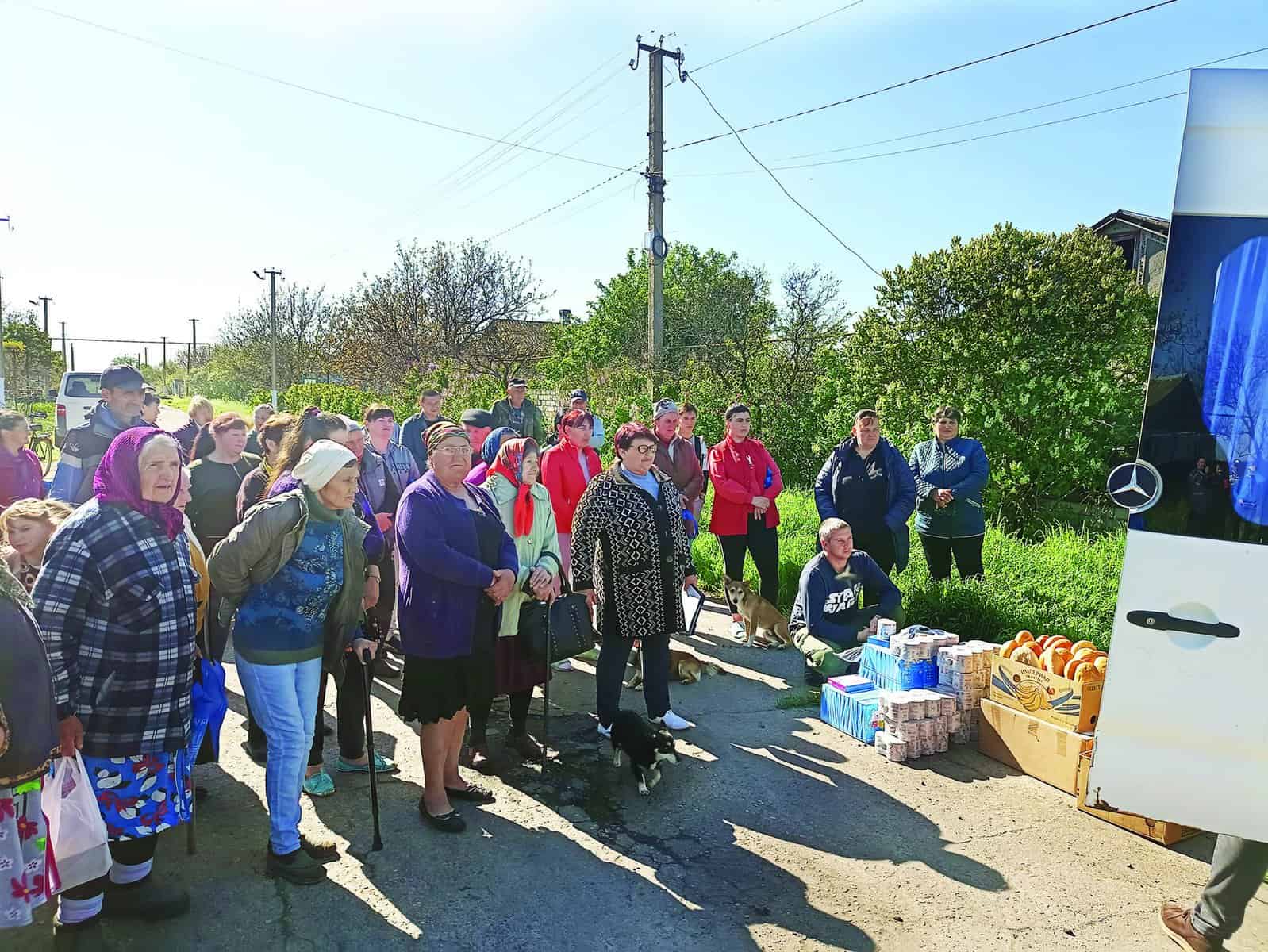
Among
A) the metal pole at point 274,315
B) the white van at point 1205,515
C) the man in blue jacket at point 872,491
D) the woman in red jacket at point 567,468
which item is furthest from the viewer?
the metal pole at point 274,315

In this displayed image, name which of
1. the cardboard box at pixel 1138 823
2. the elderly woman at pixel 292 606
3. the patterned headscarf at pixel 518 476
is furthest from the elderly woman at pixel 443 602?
the cardboard box at pixel 1138 823

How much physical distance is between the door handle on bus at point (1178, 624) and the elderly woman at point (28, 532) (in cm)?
417

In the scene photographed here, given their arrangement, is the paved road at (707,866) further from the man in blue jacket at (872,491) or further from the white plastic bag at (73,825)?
the man in blue jacket at (872,491)

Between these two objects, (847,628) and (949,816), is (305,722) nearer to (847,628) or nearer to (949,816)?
(949,816)

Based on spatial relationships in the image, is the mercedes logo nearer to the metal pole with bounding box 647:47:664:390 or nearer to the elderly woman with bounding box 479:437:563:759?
the elderly woman with bounding box 479:437:563:759

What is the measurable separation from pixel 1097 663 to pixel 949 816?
119cm

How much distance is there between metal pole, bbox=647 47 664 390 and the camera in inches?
600

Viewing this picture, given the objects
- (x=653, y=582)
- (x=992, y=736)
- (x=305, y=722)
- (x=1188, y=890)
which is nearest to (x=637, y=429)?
(x=653, y=582)

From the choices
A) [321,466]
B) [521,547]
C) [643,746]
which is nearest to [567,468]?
[521,547]

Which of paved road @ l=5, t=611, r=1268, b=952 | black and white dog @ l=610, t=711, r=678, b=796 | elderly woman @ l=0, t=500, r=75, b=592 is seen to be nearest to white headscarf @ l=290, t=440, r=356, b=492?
elderly woman @ l=0, t=500, r=75, b=592

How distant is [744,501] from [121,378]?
4947 mm

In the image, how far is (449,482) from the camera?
4242mm

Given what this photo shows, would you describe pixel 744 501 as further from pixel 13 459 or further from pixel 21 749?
pixel 21 749

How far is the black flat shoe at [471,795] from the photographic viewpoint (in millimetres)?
4488
